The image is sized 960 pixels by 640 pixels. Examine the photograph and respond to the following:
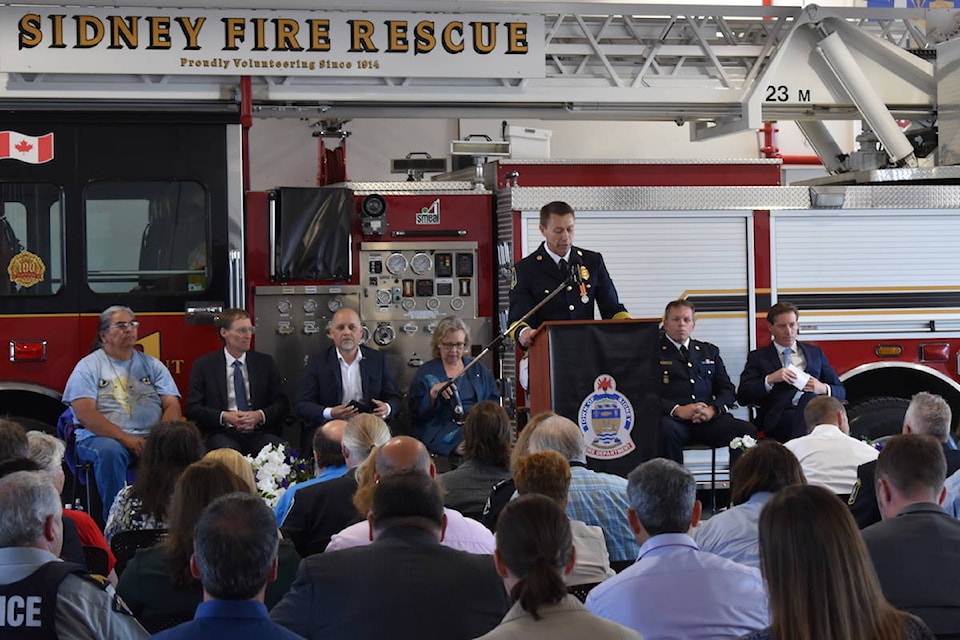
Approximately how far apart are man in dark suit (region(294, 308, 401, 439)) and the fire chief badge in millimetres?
1453

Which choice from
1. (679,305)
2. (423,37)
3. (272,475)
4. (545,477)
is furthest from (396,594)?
(423,37)

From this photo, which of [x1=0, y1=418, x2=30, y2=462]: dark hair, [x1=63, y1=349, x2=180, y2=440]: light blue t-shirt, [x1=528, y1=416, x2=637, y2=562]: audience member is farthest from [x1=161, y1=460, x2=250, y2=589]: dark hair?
[x1=63, y1=349, x2=180, y2=440]: light blue t-shirt

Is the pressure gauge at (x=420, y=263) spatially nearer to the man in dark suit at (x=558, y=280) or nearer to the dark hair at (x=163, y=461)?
the man in dark suit at (x=558, y=280)

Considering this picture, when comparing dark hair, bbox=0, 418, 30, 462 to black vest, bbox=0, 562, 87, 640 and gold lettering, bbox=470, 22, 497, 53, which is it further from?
gold lettering, bbox=470, 22, 497, 53

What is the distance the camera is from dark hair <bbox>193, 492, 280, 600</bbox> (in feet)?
9.41

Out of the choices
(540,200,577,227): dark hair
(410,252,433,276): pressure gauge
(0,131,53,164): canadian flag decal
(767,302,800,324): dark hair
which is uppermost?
(0,131,53,164): canadian flag decal

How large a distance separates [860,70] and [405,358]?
3893 millimetres

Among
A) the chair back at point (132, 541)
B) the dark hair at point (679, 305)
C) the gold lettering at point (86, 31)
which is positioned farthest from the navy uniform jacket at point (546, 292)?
the chair back at point (132, 541)

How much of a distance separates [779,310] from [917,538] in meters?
5.29

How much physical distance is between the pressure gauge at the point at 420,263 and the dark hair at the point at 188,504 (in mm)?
4770

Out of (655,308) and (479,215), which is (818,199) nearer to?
(655,308)

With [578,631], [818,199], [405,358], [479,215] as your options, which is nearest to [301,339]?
[405,358]

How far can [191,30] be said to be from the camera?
8078mm

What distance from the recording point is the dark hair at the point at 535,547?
9.62 feet
